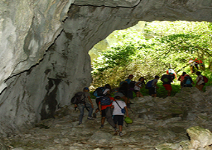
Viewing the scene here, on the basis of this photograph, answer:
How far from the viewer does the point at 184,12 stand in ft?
38.3

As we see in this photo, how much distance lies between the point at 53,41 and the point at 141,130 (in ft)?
16.1

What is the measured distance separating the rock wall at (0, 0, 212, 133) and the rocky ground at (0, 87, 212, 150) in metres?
0.96

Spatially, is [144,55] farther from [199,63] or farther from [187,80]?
[199,63]

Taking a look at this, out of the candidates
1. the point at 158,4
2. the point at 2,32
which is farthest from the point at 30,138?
the point at 158,4

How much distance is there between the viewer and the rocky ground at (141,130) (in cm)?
731

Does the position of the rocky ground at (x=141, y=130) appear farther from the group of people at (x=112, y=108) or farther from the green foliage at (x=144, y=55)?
the green foliage at (x=144, y=55)

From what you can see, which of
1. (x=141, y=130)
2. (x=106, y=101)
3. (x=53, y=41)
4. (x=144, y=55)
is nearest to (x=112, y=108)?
(x=106, y=101)

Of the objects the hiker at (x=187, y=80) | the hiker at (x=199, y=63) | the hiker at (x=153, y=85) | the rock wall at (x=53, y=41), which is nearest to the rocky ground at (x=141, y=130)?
the hiker at (x=153, y=85)

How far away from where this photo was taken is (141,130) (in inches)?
374

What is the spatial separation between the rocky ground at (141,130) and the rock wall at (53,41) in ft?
3.16

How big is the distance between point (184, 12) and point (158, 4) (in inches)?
64.0

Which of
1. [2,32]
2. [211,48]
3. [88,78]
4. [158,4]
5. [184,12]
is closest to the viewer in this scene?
[2,32]

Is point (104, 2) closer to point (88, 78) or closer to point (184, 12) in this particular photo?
point (184, 12)

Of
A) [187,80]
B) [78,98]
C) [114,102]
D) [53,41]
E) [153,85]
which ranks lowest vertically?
[114,102]
